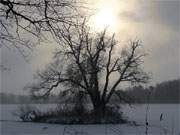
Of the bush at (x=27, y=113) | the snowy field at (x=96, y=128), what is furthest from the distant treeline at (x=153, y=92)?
the bush at (x=27, y=113)

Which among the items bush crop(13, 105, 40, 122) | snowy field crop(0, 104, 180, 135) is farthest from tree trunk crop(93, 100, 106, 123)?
bush crop(13, 105, 40, 122)

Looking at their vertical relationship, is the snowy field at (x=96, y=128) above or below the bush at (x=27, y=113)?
below

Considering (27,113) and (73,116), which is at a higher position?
(27,113)

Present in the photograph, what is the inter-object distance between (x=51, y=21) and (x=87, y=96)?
1563 inches

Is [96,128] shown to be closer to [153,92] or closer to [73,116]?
[73,116]

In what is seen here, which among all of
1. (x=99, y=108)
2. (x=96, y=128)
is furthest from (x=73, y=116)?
(x=96, y=128)

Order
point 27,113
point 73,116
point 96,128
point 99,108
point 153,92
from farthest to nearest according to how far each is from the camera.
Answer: point 27,113, point 99,108, point 73,116, point 96,128, point 153,92

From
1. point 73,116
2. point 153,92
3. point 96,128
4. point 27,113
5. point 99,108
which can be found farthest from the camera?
point 27,113

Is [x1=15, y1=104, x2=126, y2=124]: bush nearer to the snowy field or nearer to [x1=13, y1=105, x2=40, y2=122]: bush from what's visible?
[x1=13, y1=105, x2=40, y2=122]: bush

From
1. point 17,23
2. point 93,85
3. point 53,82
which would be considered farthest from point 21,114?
point 17,23

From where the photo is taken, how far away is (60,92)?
47.4 m

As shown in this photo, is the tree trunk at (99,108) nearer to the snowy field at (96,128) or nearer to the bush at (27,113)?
the snowy field at (96,128)

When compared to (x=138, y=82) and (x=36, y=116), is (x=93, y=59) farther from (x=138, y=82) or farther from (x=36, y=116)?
(x=36, y=116)

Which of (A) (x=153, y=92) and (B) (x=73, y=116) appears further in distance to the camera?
(B) (x=73, y=116)
